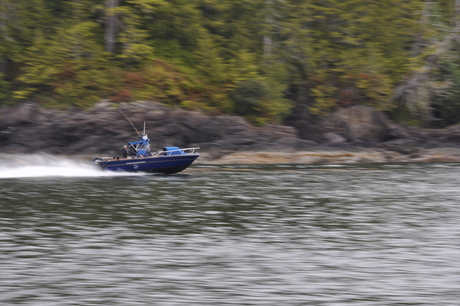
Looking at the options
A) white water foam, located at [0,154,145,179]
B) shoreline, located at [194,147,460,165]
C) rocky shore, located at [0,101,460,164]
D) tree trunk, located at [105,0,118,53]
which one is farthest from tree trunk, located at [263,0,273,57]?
white water foam, located at [0,154,145,179]

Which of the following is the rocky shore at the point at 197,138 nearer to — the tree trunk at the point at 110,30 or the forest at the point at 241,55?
the forest at the point at 241,55

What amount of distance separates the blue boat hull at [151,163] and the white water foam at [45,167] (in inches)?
16.1

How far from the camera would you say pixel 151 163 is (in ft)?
136

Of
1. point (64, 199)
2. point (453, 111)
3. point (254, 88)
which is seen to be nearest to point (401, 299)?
point (64, 199)

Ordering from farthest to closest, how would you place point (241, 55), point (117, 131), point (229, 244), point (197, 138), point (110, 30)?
point (241, 55)
point (110, 30)
point (197, 138)
point (117, 131)
point (229, 244)

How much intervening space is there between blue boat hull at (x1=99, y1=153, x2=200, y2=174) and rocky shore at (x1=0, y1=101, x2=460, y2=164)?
12871 millimetres

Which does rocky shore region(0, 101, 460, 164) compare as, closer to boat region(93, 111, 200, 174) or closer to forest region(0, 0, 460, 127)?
forest region(0, 0, 460, 127)

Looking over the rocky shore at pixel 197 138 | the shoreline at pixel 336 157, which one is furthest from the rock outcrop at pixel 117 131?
the shoreline at pixel 336 157

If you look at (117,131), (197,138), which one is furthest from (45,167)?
(197,138)

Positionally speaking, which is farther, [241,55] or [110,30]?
[241,55]

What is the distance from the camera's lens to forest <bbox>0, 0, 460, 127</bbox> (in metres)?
Answer: 62.0

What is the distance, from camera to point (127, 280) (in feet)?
44.8

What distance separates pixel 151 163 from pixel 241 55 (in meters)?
30.5

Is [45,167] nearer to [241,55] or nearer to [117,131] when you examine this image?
[117,131]
